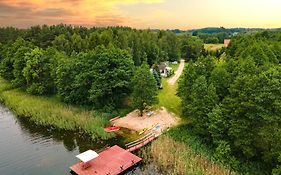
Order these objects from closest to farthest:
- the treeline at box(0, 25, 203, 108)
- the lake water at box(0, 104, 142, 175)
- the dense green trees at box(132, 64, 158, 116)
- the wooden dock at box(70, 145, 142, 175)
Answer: the wooden dock at box(70, 145, 142, 175) < the lake water at box(0, 104, 142, 175) < the dense green trees at box(132, 64, 158, 116) < the treeline at box(0, 25, 203, 108)

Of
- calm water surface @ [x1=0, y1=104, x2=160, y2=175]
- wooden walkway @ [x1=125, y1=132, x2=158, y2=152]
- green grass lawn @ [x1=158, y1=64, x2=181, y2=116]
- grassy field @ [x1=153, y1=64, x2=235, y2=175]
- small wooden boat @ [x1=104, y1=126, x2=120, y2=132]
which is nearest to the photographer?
grassy field @ [x1=153, y1=64, x2=235, y2=175]

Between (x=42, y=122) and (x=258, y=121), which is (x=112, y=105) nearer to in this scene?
(x=42, y=122)

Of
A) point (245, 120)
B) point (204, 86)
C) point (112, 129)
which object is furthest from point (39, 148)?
point (245, 120)

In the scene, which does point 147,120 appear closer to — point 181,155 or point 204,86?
point 204,86

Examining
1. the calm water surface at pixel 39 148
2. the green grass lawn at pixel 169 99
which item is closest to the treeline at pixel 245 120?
the calm water surface at pixel 39 148

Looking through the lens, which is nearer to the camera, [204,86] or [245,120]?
[245,120]

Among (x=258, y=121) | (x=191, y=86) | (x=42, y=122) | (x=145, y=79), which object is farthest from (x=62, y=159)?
(x=258, y=121)

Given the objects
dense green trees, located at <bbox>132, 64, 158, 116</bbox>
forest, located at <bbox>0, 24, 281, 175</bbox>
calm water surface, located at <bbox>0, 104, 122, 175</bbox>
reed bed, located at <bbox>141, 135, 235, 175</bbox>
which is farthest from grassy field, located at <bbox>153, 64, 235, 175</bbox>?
dense green trees, located at <bbox>132, 64, 158, 116</bbox>

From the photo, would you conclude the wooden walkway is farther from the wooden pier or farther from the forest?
the forest
